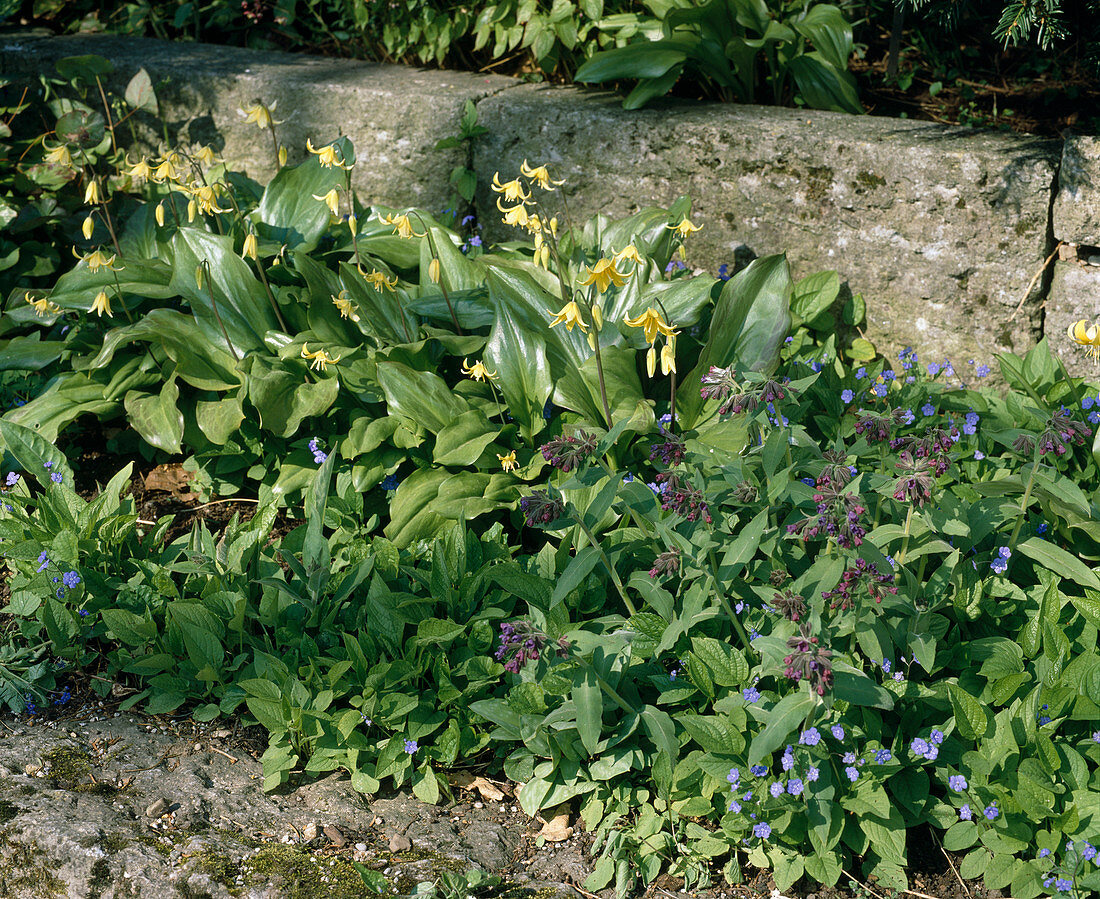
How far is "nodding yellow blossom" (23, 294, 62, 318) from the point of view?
345 centimetres

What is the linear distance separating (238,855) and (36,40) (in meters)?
5.13

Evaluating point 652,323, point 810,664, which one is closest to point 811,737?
point 810,664

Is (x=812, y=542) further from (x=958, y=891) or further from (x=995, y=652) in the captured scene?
(x=958, y=891)

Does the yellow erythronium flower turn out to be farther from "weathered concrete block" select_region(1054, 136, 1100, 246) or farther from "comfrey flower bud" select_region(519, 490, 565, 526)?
"weathered concrete block" select_region(1054, 136, 1100, 246)

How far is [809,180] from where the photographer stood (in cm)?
359

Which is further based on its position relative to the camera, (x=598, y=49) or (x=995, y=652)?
(x=598, y=49)

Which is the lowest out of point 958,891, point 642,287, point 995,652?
point 958,891

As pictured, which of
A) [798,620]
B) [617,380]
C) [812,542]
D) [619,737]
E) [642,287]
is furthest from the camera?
[642,287]

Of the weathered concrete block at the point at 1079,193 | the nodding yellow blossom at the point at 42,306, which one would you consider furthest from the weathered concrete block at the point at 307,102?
the weathered concrete block at the point at 1079,193

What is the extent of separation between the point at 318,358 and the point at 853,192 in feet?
6.90

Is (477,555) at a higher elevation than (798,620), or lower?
lower

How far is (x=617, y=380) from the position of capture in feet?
10.2

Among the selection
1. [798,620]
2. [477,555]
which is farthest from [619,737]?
[477,555]

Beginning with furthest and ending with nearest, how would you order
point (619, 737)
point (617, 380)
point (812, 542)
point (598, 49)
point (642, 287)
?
point (598, 49) < point (642, 287) < point (617, 380) < point (812, 542) < point (619, 737)
